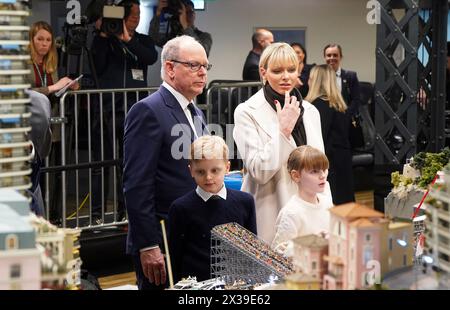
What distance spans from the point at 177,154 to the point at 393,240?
64.5 inches

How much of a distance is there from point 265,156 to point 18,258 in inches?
80.5

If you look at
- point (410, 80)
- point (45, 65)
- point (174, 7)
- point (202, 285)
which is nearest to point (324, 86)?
point (410, 80)

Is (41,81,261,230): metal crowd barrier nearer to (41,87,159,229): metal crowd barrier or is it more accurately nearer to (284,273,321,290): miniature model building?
(41,87,159,229): metal crowd barrier

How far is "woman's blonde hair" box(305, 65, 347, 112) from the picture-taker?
22.9 ft

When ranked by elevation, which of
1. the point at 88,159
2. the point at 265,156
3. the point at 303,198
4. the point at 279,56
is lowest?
the point at 88,159

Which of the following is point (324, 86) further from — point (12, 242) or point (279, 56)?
point (12, 242)

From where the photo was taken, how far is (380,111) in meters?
6.05

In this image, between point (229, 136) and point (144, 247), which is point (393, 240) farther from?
point (229, 136)

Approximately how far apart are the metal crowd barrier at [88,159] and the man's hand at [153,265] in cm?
310

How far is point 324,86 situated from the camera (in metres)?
7.03

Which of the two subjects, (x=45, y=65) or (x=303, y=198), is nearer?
(x=303, y=198)

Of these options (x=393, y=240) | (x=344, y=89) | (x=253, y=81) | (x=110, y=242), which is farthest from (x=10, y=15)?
(x=344, y=89)

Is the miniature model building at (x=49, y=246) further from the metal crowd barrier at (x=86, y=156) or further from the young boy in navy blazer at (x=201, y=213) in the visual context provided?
the metal crowd barrier at (x=86, y=156)

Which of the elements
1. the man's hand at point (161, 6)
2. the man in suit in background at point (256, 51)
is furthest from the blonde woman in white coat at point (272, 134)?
the man in suit in background at point (256, 51)
